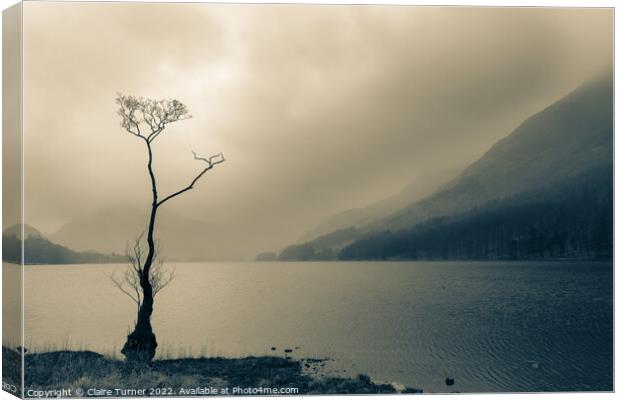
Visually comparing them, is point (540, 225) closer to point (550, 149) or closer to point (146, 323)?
point (550, 149)

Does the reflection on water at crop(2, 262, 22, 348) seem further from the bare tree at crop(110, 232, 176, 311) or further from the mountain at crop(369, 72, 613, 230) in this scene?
the mountain at crop(369, 72, 613, 230)

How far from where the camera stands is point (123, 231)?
898 centimetres

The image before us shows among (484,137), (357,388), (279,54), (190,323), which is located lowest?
(357,388)

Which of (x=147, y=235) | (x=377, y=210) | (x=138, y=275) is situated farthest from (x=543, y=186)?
(x=138, y=275)

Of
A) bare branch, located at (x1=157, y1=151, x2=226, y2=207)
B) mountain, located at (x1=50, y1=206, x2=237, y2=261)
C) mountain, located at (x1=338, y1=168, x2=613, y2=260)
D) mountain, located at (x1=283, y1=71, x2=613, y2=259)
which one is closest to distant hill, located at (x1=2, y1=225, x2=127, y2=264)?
mountain, located at (x1=50, y1=206, x2=237, y2=261)

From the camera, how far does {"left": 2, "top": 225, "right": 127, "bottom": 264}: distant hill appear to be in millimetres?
8492

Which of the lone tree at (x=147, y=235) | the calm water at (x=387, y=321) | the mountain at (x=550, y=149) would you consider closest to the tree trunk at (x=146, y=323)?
the lone tree at (x=147, y=235)

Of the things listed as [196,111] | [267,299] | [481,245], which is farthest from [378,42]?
[267,299]

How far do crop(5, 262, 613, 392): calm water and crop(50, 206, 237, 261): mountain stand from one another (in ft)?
0.92

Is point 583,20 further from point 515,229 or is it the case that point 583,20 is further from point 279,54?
point 279,54

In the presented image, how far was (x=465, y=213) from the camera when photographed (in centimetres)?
1021

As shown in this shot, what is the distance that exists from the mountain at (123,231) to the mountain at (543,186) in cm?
148

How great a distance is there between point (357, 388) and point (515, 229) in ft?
10.9

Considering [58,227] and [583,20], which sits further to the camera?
[583,20]
